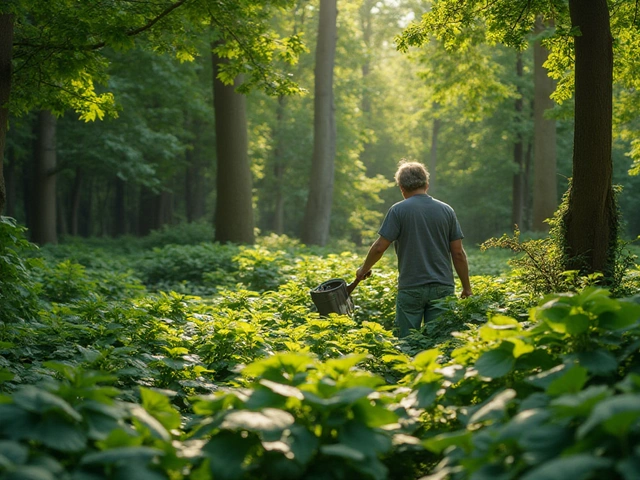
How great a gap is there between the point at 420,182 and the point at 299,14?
1078 inches

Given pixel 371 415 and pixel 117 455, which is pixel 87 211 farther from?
pixel 117 455

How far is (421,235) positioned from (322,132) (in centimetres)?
1666

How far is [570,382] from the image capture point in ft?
7.89

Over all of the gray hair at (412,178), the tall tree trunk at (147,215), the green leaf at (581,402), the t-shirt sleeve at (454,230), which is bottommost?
the green leaf at (581,402)

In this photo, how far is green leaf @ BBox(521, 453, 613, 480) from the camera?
185 cm

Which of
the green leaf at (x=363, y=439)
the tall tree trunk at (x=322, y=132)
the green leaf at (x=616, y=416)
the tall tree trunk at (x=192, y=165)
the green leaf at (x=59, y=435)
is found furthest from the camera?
the tall tree trunk at (x=192, y=165)

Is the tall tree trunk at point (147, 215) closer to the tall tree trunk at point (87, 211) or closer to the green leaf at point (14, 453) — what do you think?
the tall tree trunk at point (87, 211)

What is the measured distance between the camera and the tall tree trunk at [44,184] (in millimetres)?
20391

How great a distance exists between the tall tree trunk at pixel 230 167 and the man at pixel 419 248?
11.2m

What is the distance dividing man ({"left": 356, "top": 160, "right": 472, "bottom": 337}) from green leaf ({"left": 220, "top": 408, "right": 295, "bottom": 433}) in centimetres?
396

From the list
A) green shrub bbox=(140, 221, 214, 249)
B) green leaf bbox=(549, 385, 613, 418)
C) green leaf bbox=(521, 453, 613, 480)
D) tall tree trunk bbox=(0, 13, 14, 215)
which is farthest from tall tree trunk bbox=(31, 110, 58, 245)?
green leaf bbox=(521, 453, 613, 480)

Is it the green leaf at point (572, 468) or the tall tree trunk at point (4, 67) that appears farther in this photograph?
the tall tree trunk at point (4, 67)

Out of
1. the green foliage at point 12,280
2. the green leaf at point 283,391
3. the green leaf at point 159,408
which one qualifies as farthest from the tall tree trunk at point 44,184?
the green leaf at point 283,391

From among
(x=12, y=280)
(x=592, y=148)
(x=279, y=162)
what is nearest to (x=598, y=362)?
(x=592, y=148)
